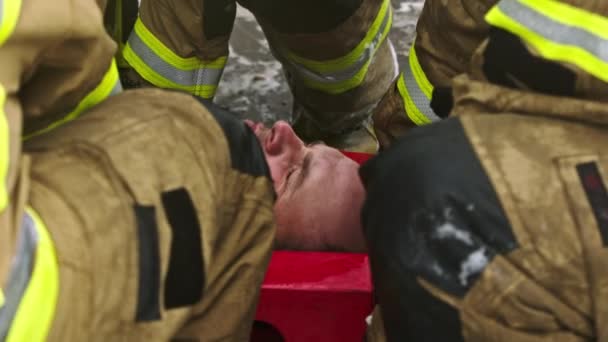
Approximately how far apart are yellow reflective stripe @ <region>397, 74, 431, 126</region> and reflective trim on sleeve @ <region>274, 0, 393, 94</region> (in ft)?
0.74

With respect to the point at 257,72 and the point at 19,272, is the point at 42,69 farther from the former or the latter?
the point at 257,72

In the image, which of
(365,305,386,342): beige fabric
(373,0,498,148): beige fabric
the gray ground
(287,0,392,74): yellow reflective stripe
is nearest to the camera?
(365,305,386,342): beige fabric

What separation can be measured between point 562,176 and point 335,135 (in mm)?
834

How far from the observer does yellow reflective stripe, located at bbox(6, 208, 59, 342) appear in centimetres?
50

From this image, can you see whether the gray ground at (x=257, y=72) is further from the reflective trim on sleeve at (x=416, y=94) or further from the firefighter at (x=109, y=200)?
the firefighter at (x=109, y=200)

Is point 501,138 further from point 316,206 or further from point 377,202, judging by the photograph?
point 316,206

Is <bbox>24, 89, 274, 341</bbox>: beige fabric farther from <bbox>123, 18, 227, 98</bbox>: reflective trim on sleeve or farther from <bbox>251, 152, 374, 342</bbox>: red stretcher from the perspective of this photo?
<bbox>123, 18, 227, 98</bbox>: reflective trim on sleeve

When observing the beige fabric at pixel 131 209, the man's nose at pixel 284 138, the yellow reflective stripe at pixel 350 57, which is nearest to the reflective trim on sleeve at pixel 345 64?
the yellow reflective stripe at pixel 350 57

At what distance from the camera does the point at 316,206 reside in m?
0.90

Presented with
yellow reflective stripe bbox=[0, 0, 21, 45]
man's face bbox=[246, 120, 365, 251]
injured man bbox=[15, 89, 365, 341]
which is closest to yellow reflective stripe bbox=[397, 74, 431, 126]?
man's face bbox=[246, 120, 365, 251]

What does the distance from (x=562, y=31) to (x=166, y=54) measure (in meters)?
0.66

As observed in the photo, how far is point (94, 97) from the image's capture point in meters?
0.70

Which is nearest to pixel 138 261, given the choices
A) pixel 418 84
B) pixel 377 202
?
pixel 377 202

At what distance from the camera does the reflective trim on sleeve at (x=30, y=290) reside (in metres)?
0.50
